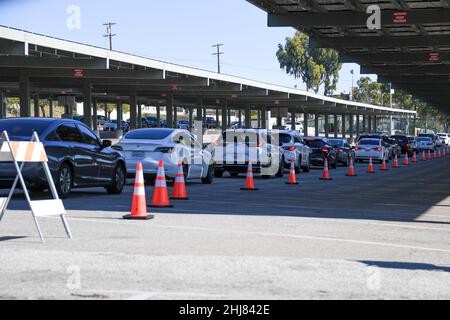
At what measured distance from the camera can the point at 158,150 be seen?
23281 millimetres

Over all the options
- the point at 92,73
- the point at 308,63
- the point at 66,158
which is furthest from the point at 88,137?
the point at 308,63

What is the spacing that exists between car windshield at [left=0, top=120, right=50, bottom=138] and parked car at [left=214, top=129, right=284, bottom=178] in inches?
450

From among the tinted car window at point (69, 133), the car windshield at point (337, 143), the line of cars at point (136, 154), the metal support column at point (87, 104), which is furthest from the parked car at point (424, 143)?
the tinted car window at point (69, 133)

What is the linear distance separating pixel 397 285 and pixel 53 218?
7.80 metres

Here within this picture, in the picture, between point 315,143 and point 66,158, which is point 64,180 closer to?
point 66,158

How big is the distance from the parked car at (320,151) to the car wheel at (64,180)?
23081 mm

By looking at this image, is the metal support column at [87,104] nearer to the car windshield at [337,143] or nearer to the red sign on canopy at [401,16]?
the car windshield at [337,143]

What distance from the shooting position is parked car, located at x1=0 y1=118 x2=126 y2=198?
17.8 m

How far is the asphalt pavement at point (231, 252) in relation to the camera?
8.04 meters
